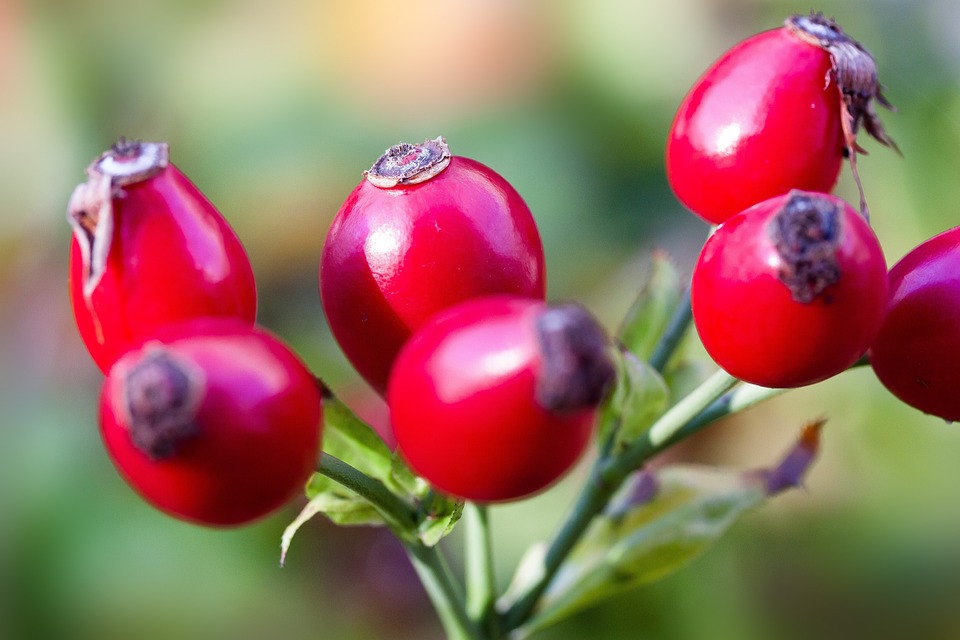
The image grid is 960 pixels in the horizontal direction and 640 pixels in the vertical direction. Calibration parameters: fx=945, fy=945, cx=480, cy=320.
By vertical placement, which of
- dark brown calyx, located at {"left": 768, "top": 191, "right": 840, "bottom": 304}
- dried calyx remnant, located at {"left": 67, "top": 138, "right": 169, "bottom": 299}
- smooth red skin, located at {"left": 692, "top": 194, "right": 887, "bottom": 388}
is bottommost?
smooth red skin, located at {"left": 692, "top": 194, "right": 887, "bottom": 388}

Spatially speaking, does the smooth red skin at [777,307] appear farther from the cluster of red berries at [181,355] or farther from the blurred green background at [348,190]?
the blurred green background at [348,190]

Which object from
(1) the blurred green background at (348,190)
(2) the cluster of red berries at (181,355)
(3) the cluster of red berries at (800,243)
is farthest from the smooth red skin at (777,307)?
(1) the blurred green background at (348,190)

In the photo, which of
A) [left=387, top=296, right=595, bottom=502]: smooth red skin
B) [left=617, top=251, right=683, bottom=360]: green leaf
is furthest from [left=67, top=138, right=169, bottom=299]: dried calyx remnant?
[left=617, top=251, right=683, bottom=360]: green leaf

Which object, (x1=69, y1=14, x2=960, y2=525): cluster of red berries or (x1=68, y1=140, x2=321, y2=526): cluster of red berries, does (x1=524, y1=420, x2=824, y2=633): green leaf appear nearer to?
(x1=69, y1=14, x2=960, y2=525): cluster of red berries

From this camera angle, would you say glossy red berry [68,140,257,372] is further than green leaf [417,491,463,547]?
No

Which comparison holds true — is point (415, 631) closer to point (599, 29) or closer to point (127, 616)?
point (127, 616)

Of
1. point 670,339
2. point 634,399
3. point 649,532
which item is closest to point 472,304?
point 634,399
